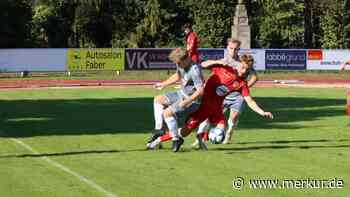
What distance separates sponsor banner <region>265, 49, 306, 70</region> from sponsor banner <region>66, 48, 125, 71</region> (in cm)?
959

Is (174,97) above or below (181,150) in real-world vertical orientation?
above

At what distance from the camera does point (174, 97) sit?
47.4ft

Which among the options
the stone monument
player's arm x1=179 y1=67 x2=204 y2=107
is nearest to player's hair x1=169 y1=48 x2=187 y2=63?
player's arm x1=179 y1=67 x2=204 y2=107

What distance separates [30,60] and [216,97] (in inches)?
1524

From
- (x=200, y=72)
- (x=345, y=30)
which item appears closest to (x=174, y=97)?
(x=200, y=72)

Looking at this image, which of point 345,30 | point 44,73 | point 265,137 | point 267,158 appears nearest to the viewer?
point 267,158

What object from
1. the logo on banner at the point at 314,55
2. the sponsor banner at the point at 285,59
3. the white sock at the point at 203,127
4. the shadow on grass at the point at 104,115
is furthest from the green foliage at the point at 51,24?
the white sock at the point at 203,127

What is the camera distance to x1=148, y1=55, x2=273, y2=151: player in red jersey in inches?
574

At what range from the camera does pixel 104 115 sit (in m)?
24.0

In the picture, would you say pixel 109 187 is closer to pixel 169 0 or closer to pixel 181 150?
pixel 181 150

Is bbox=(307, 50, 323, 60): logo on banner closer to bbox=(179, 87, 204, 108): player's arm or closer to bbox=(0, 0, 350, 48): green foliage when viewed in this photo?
bbox=(0, 0, 350, 48): green foliage

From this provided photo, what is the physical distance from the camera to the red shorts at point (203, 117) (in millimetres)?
14578

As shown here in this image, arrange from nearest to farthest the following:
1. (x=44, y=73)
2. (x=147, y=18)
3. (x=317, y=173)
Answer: (x=317, y=173)
(x=44, y=73)
(x=147, y=18)

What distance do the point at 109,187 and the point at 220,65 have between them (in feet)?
14.5
